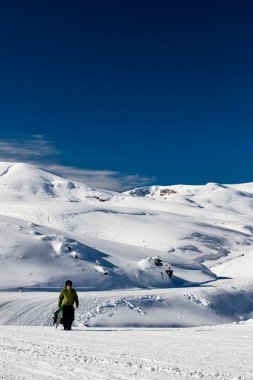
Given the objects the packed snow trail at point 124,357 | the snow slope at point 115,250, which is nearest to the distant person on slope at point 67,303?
the packed snow trail at point 124,357

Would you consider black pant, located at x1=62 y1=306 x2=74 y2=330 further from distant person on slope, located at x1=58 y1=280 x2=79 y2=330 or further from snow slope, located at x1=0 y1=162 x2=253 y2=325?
snow slope, located at x1=0 y1=162 x2=253 y2=325

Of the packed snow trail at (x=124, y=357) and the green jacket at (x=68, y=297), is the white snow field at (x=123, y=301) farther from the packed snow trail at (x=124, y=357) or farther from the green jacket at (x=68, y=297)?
the green jacket at (x=68, y=297)

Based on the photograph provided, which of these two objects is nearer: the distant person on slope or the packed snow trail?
the packed snow trail

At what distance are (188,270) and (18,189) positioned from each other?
5384 inches

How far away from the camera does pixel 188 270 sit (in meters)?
42.7

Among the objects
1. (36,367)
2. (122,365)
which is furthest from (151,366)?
(36,367)

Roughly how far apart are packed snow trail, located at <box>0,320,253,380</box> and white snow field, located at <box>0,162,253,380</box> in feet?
0.05

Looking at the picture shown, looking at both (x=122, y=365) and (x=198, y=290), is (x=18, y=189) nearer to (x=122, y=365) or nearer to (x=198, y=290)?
(x=198, y=290)

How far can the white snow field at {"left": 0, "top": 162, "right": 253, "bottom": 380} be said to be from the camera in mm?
7047

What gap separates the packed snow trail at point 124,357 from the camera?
20.5 feet

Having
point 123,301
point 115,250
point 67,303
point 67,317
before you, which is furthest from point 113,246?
point 67,317

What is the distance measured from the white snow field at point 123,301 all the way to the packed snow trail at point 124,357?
0.05ft

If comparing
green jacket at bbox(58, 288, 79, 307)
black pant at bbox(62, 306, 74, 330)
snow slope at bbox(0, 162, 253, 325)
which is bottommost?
black pant at bbox(62, 306, 74, 330)

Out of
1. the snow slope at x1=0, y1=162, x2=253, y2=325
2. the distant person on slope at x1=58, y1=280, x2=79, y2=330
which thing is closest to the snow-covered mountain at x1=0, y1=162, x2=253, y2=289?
the snow slope at x1=0, y1=162, x2=253, y2=325
